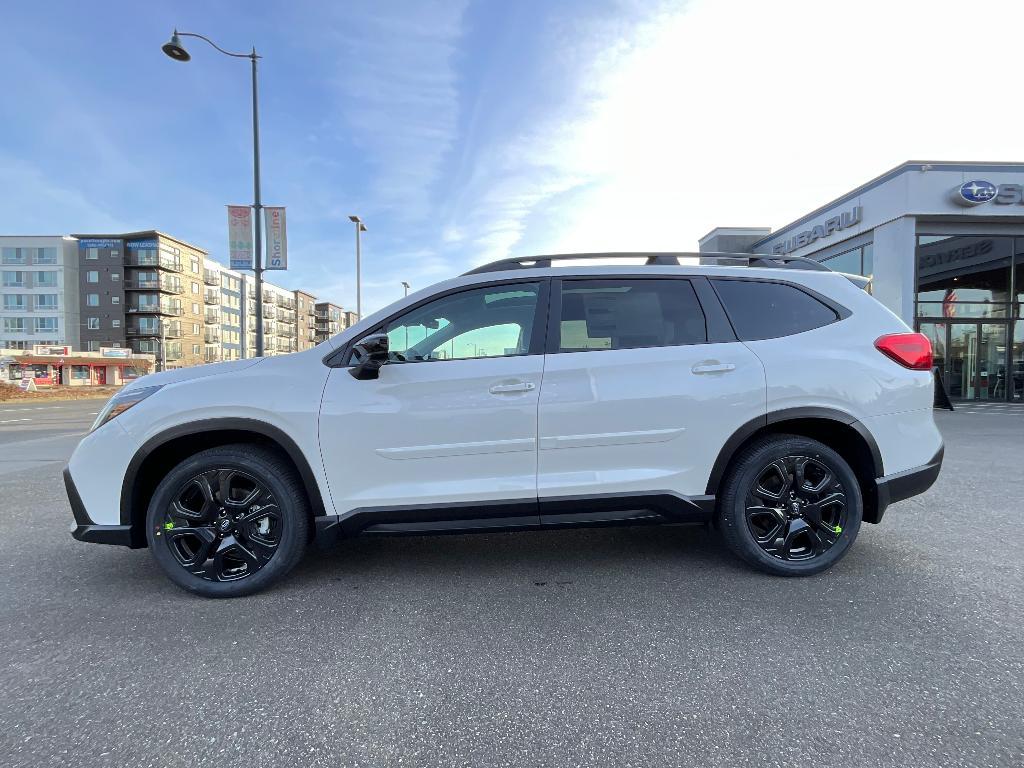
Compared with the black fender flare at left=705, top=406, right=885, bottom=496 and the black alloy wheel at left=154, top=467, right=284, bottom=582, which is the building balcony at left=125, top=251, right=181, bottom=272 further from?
the black fender flare at left=705, top=406, right=885, bottom=496

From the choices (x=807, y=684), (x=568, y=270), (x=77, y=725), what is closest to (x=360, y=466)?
(x=77, y=725)

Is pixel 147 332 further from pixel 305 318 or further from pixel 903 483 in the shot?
pixel 903 483

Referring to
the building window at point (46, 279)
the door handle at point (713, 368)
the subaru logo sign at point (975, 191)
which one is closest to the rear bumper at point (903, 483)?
the door handle at point (713, 368)

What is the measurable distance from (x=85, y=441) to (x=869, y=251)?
63.2 feet

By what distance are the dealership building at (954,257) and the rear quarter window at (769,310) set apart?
12676mm

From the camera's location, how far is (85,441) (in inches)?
→ 113

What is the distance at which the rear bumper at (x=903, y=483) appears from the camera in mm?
3043

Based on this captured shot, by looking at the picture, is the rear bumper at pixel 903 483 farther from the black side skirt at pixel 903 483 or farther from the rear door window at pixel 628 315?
the rear door window at pixel 628 315

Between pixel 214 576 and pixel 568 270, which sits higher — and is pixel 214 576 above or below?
below

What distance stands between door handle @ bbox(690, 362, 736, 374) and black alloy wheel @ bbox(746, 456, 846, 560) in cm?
59

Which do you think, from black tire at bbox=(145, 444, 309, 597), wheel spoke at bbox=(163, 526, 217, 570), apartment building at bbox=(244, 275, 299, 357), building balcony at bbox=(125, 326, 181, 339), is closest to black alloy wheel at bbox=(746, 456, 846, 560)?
black tire at bbox=(145, 444, 309, 597)

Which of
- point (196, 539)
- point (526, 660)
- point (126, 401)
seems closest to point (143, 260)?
point (126, 401)

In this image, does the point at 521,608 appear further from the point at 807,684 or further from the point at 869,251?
the point at 869,251

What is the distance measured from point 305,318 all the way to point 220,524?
117 meters
